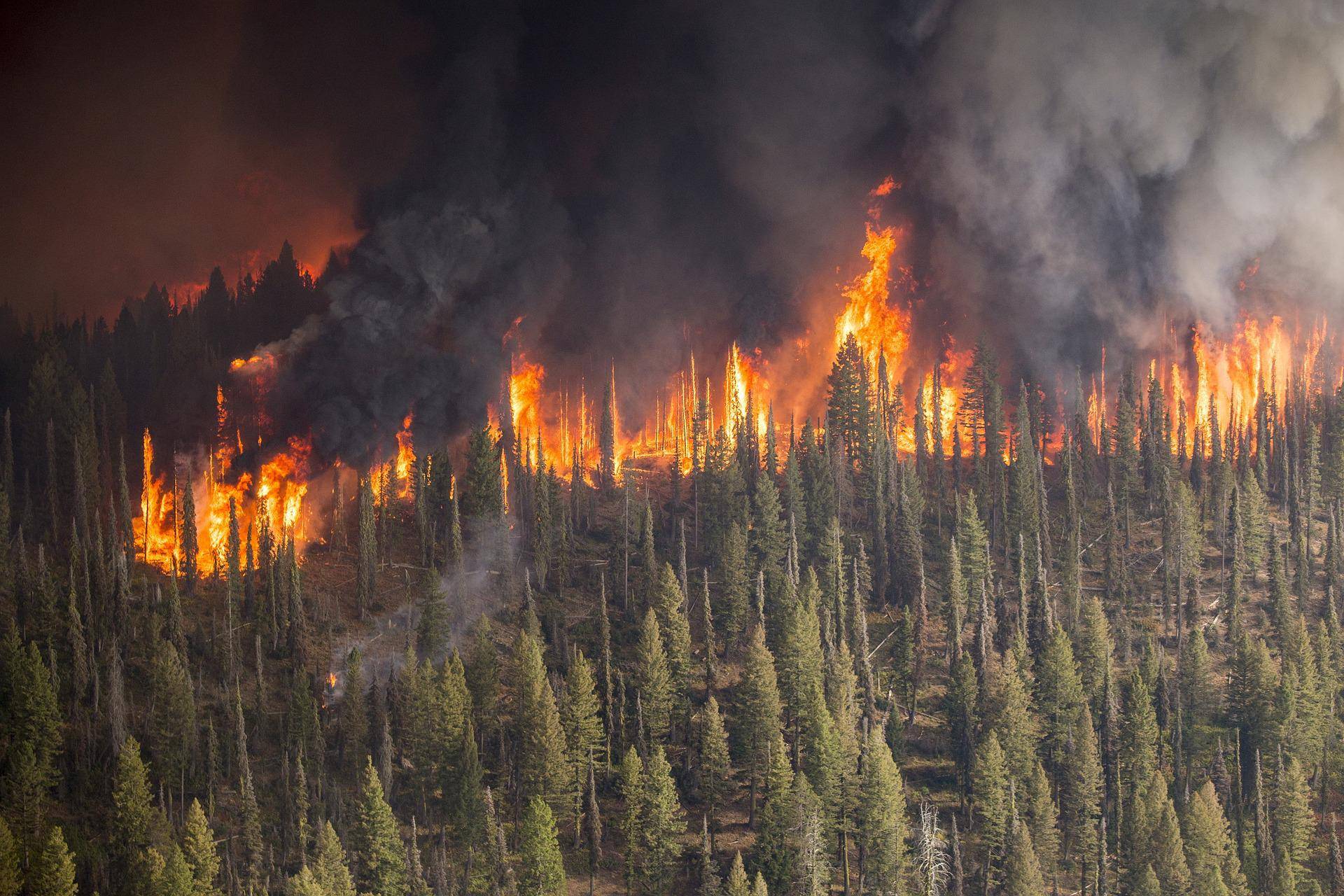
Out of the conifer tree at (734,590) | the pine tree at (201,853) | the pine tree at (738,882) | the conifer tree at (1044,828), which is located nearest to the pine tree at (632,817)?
the pine tree at (738,882)

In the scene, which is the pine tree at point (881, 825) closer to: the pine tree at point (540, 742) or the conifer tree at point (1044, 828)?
the conifer tree at point (1044, 828)

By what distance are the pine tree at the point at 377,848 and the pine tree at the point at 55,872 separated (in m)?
21.5

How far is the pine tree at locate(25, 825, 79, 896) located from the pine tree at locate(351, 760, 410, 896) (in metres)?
21.5

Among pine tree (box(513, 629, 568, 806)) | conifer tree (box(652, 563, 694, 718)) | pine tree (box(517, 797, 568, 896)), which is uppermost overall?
conifer tree (box(652, 563, 694, 718))

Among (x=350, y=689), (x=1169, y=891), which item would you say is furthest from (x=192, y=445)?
(x=1169, y=891)

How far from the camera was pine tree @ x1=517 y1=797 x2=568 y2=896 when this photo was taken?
132 meters

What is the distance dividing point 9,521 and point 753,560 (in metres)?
78.6

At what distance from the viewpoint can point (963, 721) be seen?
155 m

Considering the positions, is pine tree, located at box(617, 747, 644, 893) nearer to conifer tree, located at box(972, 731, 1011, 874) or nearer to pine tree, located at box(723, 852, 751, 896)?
pine tree, located at box(723, 852, 751, 896)

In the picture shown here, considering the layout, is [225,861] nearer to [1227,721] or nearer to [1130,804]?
[1130,804]

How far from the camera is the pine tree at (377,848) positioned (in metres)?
131

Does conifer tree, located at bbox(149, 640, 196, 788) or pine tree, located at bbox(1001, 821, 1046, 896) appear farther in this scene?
conifer tree, located at bbox(149, 640, 196, 788)

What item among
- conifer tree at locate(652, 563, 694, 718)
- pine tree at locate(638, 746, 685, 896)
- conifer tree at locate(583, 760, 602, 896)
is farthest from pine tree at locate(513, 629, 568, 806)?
conifer tree at locate(652, 563, 694, 718)

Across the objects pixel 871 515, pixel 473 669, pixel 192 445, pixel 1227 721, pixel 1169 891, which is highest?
pixel 192 445
